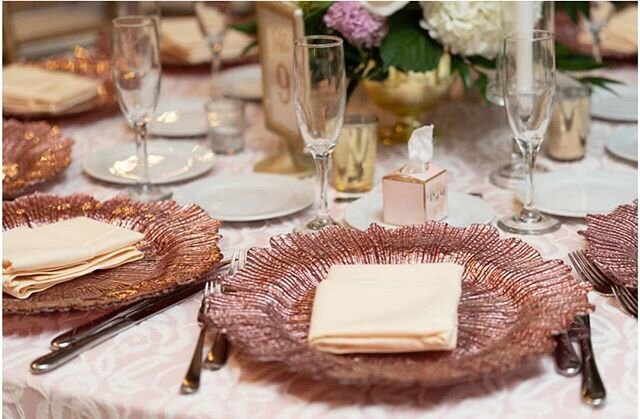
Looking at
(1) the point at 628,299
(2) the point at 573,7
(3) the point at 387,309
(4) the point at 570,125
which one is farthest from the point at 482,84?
(3) the point at 387,309

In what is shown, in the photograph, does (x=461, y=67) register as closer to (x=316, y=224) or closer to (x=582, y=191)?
(x=582, y=191)

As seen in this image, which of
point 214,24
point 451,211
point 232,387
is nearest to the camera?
point 232,387

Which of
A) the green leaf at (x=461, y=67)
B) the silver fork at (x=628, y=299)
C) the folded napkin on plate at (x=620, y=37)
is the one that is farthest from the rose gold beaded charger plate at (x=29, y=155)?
the folded napkin on plate at (x=620, y=37)

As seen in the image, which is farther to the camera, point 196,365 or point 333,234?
point 333,234

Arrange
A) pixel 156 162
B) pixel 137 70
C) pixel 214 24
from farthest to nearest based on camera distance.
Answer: pixel 214 24, pixel 156 162, pixel 137 70

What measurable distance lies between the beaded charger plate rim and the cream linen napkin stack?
0.18m

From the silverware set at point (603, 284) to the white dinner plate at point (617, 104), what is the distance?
67 centimetres

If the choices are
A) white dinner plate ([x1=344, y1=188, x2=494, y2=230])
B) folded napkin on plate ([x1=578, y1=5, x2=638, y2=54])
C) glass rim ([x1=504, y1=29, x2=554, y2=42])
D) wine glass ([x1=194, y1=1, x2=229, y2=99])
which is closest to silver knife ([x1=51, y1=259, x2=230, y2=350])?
white dinner plate ([x1=344, y1=188, x2=494, y2=230])

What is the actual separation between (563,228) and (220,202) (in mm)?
495

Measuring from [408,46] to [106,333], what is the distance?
0.73 m

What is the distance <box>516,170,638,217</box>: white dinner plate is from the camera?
1.35m

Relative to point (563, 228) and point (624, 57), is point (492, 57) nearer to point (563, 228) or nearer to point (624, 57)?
point (563, 228)

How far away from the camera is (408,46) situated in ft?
5.03

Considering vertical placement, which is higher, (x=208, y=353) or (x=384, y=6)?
(x=384, y=6)
